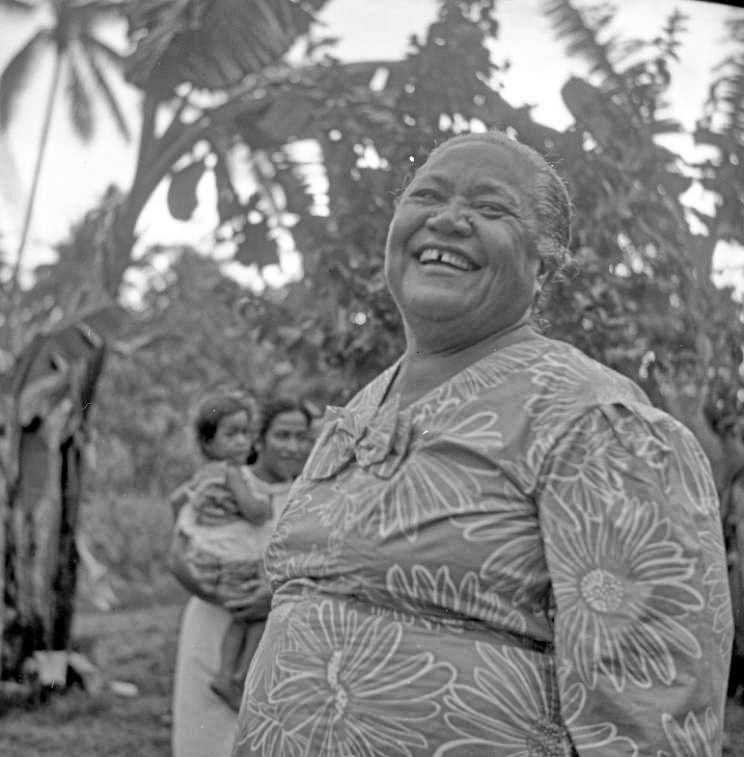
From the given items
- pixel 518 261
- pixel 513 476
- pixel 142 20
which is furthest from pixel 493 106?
pixel 513 476

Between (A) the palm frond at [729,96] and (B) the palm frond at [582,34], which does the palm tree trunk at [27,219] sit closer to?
(B) the palm frond at [582,34]

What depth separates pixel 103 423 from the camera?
10.2ft

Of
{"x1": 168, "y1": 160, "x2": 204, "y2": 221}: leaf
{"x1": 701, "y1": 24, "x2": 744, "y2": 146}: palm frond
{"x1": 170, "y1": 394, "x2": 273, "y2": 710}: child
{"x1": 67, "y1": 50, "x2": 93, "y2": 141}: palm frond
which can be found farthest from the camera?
{"x1": 701, "y1": 24, "x2": 744, "y2": 146}: palm frond

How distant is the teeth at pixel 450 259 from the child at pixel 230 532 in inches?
55.5

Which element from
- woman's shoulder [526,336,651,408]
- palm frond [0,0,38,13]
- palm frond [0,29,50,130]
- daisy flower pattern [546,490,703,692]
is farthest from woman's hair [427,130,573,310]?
palm frond [0,0,38,13]

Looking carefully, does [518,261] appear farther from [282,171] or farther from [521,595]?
[282,171]

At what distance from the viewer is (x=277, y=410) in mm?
2840

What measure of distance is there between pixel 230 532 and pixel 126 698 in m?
0.66

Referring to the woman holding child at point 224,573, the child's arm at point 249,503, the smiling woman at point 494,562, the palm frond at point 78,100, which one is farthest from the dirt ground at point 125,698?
the smiling woman at point 494,562

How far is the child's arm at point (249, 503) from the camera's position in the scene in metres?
2.64

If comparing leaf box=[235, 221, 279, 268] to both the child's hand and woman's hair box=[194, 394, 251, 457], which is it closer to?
woman's hair box=[194, 394, 251, 457]

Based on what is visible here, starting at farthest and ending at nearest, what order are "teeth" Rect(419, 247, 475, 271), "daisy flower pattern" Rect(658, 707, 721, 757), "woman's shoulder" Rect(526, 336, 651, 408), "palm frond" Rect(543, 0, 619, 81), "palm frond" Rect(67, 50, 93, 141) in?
"palm frond" Rect(543, 0, 619, 81) < "palm frond" Rect(67, 50, 93, 141) < "teeth" Rect(419, 247, 475, 271) < "woman's shoulder" Rect(526, 336, 651, 408) < "daisy flower pattern" Rect(658, 707, 721, 757)

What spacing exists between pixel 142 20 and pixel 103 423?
3.26 feet

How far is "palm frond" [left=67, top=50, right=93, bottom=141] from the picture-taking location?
301 centimetres
